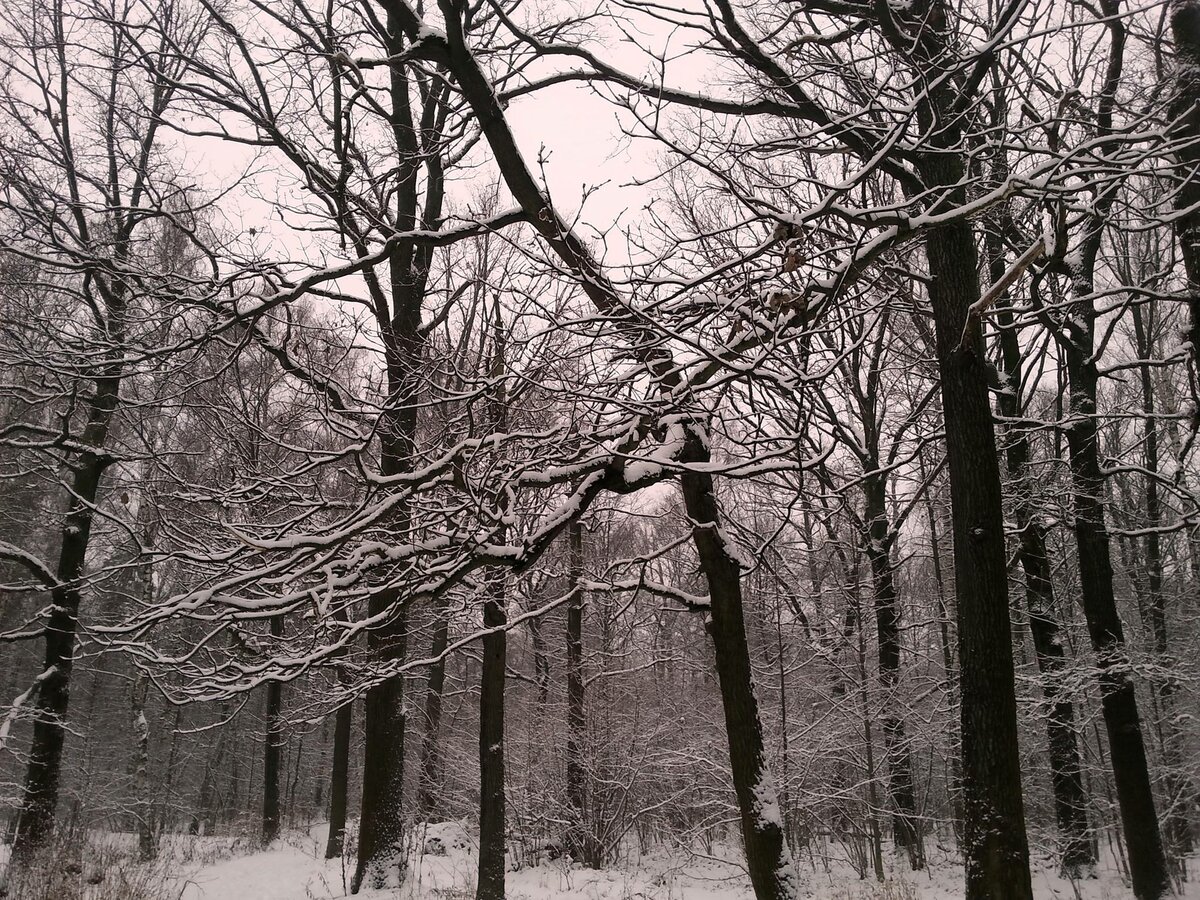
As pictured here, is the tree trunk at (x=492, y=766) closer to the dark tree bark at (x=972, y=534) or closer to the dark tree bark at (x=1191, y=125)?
the dark tree bark at (x=972, y=534)

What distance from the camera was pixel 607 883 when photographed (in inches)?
415

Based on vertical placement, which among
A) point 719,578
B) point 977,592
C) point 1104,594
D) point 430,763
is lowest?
point 430,763

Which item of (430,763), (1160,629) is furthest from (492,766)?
(1160,629)

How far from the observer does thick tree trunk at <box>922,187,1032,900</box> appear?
13.0 feet

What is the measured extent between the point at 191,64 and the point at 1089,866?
14.9 meters

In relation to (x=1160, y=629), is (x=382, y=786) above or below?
below

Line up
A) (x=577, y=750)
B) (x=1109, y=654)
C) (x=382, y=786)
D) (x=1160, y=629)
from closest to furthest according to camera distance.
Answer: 1. (x=382, y=786)
2. (x=1109, y=654)
3. (x=577, y=750)
4. (x=1160, y=629)

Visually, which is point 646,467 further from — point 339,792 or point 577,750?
point 339,792

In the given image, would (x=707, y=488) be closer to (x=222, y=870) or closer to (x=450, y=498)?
(x=450, y=498)

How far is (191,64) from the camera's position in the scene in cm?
568

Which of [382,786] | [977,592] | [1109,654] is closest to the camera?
[977,592]

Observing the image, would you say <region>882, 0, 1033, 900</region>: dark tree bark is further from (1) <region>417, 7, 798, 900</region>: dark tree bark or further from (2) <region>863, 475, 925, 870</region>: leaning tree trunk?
(2) <region>863, 475, 925, 870</region>: leaning tree trunk

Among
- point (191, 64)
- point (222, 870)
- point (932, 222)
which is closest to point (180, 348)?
point (191, 64)

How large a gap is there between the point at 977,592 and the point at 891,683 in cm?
749
